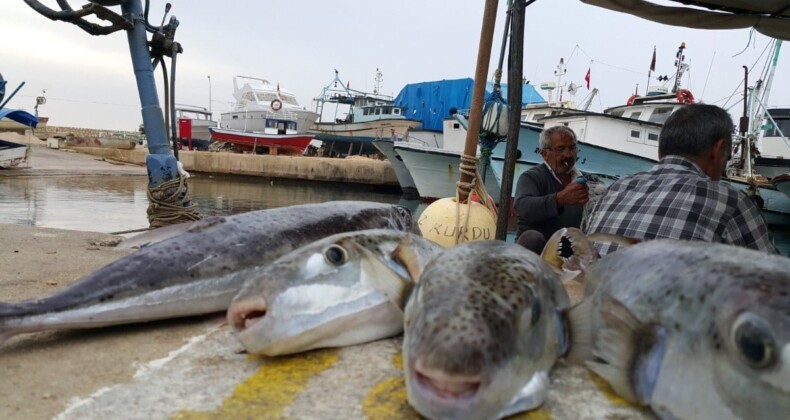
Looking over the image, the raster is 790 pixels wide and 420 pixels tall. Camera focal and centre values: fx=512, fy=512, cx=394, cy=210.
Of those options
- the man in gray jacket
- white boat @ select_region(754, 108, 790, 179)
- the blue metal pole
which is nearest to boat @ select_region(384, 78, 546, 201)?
the man in gray jacket

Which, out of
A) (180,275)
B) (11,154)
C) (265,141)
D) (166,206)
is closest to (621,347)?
(180,275)

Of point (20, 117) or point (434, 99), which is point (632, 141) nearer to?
point (434, 99)

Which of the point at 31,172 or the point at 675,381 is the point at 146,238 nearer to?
the point at 675,381

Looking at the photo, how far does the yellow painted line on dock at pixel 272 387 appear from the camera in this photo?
1.36m

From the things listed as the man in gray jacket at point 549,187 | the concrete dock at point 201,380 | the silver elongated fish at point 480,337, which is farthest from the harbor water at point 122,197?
the silver elongated fish at point 480,337

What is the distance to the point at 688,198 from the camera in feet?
8.39

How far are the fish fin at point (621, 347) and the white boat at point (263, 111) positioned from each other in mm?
39222

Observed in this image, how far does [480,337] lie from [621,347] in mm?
482

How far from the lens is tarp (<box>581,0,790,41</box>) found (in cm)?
452

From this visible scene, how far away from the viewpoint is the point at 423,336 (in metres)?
1.23

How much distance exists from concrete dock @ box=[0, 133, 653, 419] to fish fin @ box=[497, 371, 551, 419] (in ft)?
0.13

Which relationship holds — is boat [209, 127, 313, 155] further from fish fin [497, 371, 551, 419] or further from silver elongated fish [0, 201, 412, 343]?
fish fin [497, 371, 551, 419]

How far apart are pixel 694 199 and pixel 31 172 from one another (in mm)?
25437

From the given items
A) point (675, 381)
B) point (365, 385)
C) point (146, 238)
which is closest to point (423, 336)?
point (365, 385)
